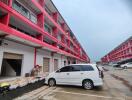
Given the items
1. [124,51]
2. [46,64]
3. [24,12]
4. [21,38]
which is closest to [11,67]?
[21,38]

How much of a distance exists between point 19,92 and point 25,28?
8289 mm

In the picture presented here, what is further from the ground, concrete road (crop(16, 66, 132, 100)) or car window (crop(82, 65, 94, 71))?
car window (crop(82, 65, 94, 71))

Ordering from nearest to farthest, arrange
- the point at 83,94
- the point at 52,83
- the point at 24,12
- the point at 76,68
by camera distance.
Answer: the point at 83,94 → the point at 76,68 → the point at 52,83 → the point at 24,12

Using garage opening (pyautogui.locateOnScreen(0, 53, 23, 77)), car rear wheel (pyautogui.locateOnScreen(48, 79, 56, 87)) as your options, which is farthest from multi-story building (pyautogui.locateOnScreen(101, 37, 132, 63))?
garage opening (pyautogui.locateOnScreen(0, 53, 23, 77))

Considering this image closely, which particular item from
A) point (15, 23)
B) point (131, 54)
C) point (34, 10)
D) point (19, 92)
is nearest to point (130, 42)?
point (131, 54)

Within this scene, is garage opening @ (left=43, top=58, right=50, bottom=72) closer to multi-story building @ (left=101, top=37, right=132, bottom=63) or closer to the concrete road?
the concrete road

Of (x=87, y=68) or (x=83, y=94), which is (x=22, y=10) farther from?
(x=83, y=94)

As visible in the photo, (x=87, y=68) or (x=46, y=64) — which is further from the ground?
(x=46, y=64)

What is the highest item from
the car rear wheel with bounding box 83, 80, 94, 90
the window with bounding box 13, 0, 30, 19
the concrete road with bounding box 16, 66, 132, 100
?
the window with bounding box 13, 0, 30, 19

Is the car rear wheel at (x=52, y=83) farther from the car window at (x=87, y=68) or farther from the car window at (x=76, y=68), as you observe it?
the car window at (x=87, y=68)

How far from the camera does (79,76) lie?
1091 centimetres

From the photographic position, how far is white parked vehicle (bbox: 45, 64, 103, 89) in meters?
10.5

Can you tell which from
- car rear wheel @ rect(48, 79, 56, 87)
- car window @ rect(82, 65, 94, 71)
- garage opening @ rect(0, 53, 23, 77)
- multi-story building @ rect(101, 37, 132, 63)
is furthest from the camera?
multi-story building @ rect(101, 37, 132, 63)

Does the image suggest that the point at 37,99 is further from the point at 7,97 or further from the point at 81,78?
the point at 81,78
